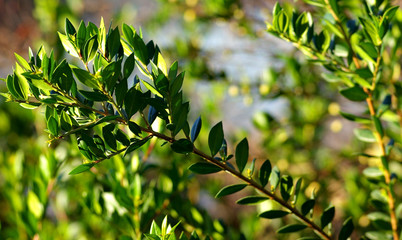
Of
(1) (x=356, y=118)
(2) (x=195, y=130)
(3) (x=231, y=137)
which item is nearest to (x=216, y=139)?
(2) (x=195, y=130)

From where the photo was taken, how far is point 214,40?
2188 mm

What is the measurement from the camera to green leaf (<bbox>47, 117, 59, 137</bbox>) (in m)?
0.38

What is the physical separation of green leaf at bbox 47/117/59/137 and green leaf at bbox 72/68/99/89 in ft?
0.16

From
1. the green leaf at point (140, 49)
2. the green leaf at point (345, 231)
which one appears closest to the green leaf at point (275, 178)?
the green leaf at point (345, 231)

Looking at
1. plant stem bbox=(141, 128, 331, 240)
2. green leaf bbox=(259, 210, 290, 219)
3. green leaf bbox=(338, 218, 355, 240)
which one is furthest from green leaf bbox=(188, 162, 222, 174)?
green leaf bbox=(338, 218, 355, 240)

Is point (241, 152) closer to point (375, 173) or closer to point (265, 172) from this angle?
point (265, 172)

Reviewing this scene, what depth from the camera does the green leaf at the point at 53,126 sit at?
0.38 meters

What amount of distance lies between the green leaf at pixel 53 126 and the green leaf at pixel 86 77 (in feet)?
0.16

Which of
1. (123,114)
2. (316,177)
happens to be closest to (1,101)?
(316,177)

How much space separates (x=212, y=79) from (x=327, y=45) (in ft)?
2.14

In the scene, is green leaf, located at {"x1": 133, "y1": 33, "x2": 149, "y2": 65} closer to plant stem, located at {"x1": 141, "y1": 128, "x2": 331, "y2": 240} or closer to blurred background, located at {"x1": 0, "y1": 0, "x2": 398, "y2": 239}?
plant stem, located at {"x1": 141, "y1": 128, "x2": 331, "y2": 240}

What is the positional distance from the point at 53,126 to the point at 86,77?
6cm

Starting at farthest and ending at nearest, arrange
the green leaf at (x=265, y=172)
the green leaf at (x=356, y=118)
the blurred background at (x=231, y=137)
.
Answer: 1. the blurred background at (x=231, y=137)
2. the green leaf at (x=356, y=118)
3. the green leaf at (x=265, y=172)

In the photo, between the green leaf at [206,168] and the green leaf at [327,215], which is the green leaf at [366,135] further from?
the green leaf at [206,168]
